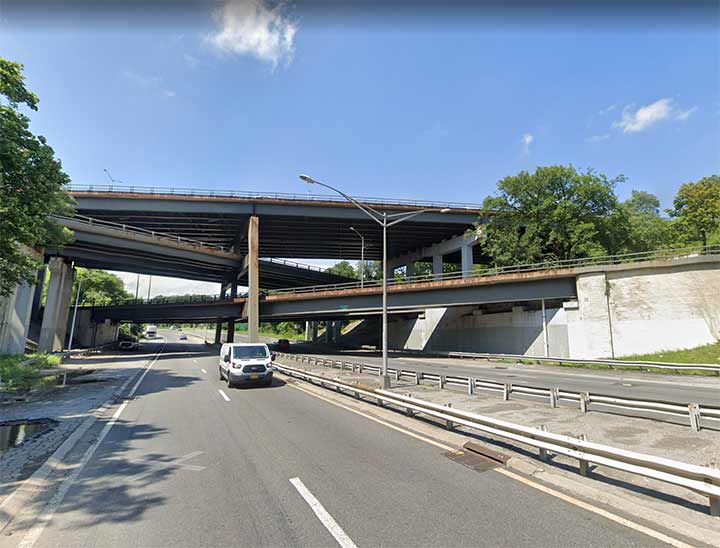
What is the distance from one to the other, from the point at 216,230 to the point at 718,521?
56.7m

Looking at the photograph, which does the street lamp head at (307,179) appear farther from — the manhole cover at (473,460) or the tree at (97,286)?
the tree at (97,286)

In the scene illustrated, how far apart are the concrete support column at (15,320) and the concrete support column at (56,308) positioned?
8.15m

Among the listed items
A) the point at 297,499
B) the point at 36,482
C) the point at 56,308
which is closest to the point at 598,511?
the point at 297,499

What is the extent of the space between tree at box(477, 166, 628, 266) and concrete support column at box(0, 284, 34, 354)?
45349 millimetres

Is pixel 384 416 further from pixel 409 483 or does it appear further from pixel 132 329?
pixel 132 329

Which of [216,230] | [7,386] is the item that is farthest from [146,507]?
[216,230]

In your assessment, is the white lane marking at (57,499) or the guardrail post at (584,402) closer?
the white lane marking at (57,499)

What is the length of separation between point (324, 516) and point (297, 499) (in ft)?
2.13

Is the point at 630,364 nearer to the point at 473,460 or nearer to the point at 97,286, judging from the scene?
the point at 473,460

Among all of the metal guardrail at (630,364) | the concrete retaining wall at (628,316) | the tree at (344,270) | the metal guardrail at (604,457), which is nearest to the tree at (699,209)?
the concrete retaining wall at (628,316)

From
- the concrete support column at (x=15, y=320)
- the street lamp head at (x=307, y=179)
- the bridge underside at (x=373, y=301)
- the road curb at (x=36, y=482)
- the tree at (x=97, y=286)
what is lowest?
the road curb at (x=36, y=482)

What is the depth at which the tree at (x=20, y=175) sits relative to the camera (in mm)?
15422

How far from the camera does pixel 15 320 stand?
30625 millimetres

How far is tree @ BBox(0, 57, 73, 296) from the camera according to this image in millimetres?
15422
